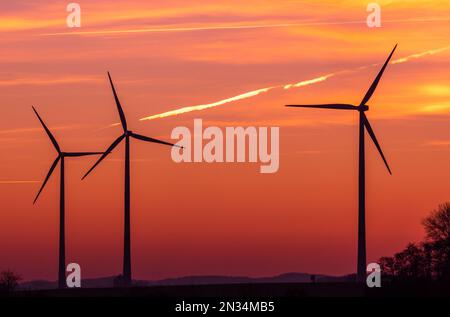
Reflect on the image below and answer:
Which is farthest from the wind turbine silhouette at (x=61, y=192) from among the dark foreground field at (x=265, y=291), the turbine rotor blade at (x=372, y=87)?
the turbine rotor blade at (x=372, y=87)

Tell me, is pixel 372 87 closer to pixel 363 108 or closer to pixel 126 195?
pixel 363 108

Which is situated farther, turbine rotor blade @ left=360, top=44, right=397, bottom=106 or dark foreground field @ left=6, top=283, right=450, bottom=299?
dark foreground field @ left=6, top=283, right=450, bottom=299

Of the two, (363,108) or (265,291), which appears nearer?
(363,108)

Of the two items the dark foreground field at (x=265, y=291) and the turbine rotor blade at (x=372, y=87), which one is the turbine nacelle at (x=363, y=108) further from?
the dark foreground field at (x=265, y=291)

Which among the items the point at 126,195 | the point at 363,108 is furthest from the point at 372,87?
the point at 126,195

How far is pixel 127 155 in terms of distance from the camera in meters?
153

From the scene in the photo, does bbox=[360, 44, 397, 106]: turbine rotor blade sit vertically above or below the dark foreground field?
above

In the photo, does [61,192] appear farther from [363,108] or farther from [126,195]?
[363,108]

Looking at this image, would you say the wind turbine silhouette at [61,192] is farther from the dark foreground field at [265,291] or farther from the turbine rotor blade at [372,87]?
the turbine rotor blade at [372,87]

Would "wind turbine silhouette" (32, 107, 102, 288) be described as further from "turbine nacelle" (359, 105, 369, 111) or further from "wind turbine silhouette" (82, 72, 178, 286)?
"turbine nacelle" (359, 105, 369, 111)

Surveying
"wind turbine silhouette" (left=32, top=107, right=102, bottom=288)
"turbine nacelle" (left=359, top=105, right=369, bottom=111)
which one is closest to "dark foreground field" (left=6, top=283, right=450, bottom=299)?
"wind turbine silhouette" (left=32, top=107, right=102, bottom=288)

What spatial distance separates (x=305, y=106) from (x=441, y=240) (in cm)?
6010

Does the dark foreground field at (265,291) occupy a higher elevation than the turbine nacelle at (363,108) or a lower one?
lower

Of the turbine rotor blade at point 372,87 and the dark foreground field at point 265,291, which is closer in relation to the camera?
the turbine rotor blade at point 372,87
